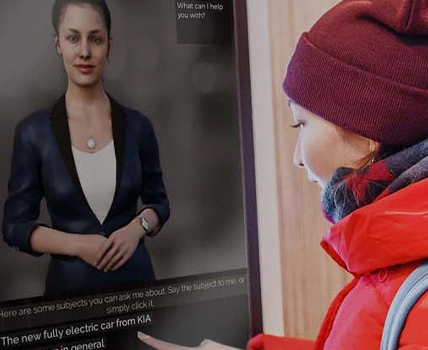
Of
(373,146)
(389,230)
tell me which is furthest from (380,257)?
(373,146)

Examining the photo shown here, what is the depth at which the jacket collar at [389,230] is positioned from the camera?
1.05 meters

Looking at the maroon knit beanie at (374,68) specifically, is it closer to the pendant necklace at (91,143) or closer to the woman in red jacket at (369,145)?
the woman in red jacket at (369,145)

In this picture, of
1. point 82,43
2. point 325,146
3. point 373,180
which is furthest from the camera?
point 82,43

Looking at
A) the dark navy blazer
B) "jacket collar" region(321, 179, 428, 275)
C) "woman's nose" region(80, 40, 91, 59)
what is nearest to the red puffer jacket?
"jacket collar" region(321, 179, 428, 275)

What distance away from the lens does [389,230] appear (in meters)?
1.06

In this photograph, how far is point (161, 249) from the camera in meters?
1.64

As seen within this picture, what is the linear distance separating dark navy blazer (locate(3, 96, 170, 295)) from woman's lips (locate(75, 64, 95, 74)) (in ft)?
0.25

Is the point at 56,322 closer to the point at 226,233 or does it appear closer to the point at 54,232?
the point at 54,232

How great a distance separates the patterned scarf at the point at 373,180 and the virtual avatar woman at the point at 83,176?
53 centimetres

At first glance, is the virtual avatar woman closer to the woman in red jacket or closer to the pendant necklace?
the pendant necklace

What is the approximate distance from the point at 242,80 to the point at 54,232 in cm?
58

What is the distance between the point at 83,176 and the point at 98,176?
0.11 ft

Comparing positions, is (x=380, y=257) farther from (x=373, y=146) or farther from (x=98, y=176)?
(x=98, y=176)

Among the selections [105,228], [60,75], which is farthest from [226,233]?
[60,75]
